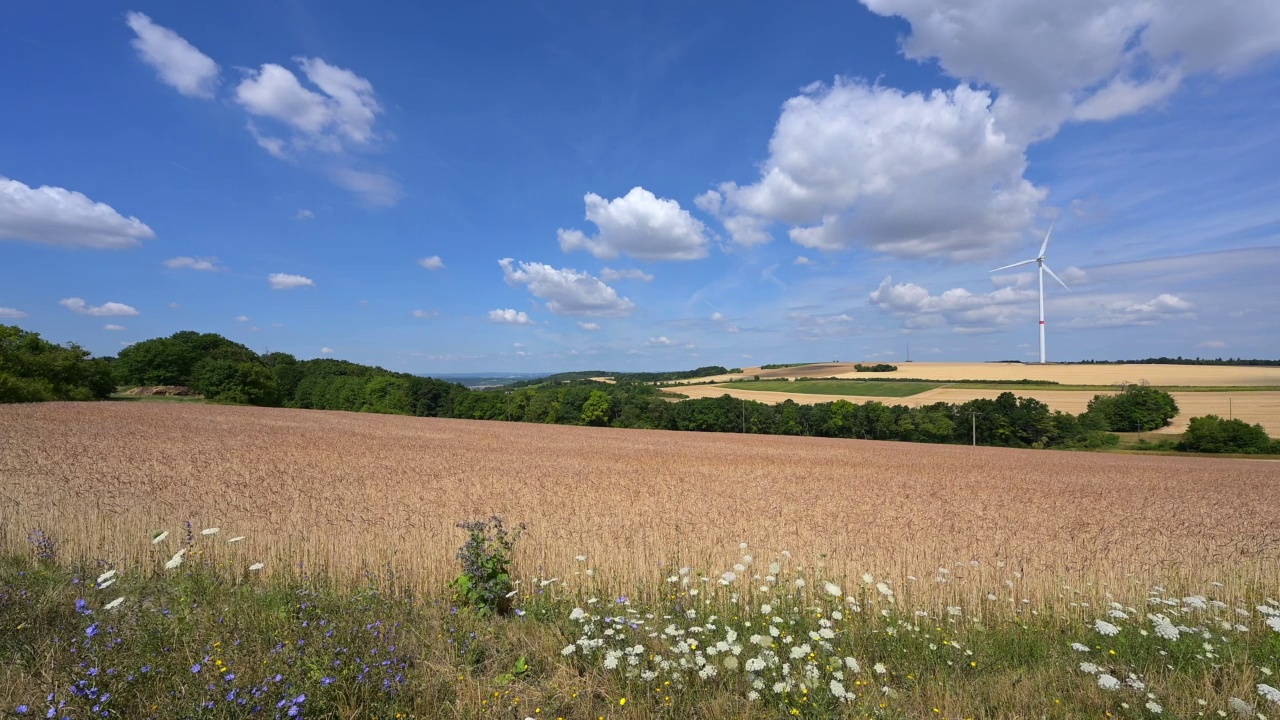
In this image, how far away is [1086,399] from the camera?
71375mm

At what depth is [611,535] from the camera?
9609 mm

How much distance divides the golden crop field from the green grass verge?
127 centimetres

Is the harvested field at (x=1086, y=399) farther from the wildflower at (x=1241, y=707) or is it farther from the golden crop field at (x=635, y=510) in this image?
the wildflower at (x=1241, y=707)

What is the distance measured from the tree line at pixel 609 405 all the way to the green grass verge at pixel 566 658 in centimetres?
5746

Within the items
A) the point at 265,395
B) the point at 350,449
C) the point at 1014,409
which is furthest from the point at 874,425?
the point at 265,395

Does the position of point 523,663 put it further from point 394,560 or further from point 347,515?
point 347,515

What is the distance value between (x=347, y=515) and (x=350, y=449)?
54.2 feet

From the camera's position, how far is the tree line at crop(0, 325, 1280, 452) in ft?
168

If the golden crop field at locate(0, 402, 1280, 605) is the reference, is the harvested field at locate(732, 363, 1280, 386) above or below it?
above

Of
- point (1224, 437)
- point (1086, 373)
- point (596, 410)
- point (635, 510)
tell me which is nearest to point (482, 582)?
point (635, 510)

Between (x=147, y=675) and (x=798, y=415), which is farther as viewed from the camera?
(x=798, y=415)

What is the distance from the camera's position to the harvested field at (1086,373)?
8194cm

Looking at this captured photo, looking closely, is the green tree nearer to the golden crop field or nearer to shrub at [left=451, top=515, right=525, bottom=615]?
the golden crop field

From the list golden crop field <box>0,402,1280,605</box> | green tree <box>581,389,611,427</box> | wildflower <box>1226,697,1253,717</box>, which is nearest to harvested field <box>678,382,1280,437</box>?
green tree <box>581,389,611,427</box>
